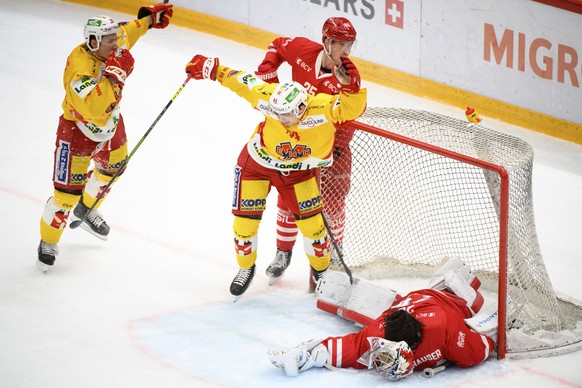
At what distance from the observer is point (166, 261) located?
6023 mm

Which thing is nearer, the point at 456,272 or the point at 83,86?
the point at 456,272

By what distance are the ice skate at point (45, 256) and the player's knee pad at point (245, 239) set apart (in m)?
1.05

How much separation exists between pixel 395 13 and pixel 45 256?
4096mm

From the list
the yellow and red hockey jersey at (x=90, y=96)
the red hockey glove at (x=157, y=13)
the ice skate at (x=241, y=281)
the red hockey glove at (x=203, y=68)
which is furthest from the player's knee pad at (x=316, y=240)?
the red hockey glove at (x=157, y=13)

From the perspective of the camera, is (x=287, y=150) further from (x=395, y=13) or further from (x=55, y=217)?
(x=395, y=13)

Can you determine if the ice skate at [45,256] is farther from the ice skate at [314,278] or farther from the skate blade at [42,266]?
the ice skate at [314,278]

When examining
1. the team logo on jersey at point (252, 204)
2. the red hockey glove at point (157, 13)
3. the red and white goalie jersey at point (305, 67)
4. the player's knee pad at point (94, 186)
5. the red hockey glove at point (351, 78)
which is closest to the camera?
the red hockey glove at point (351, 78)

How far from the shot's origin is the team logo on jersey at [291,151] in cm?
512

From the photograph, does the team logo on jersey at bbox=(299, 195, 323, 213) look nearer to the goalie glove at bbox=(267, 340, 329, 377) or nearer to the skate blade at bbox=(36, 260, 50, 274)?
the goalie glove at bbox=(267, 340, 329, 377)

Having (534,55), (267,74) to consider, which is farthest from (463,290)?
(534,55)

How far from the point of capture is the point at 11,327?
5.10 m

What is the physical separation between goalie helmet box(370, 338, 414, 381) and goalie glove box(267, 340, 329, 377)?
0.90ft

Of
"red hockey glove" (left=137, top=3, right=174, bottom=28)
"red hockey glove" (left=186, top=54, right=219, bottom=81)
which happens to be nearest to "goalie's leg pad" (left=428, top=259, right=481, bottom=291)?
"red hockey glove" (left=186, top=54, right=219, bottom=81)

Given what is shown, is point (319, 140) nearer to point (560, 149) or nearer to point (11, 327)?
point (11, 327)
